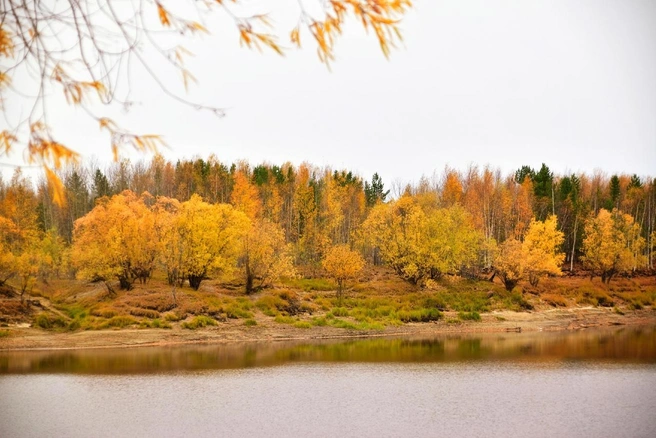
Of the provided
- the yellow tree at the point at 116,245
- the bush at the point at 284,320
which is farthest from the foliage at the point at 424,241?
the yellow tree at the point at 116,245

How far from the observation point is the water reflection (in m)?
33.4

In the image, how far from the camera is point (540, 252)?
2483 inches

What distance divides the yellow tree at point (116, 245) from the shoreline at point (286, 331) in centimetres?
800

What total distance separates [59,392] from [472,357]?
22.0 meters

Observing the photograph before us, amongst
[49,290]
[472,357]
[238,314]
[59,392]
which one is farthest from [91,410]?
[49,290]

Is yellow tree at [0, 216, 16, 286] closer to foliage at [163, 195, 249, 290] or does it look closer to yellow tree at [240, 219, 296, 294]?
foliage at [163, 195, 249, 290]

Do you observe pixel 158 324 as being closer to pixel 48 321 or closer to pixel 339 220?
pixel 48 321

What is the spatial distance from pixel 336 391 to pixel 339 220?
60.4 meters

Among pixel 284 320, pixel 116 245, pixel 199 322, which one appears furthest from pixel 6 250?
pixel 284 320

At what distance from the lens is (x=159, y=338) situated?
42.8 m

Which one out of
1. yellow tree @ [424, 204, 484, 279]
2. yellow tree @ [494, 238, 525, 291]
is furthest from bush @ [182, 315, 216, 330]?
yellow tree @ [494, 238, 525, 291]

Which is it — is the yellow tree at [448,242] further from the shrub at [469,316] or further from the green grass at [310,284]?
the green grass at [310,284]

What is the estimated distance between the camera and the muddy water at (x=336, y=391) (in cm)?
2062

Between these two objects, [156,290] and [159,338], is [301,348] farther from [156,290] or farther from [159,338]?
[156,290]
